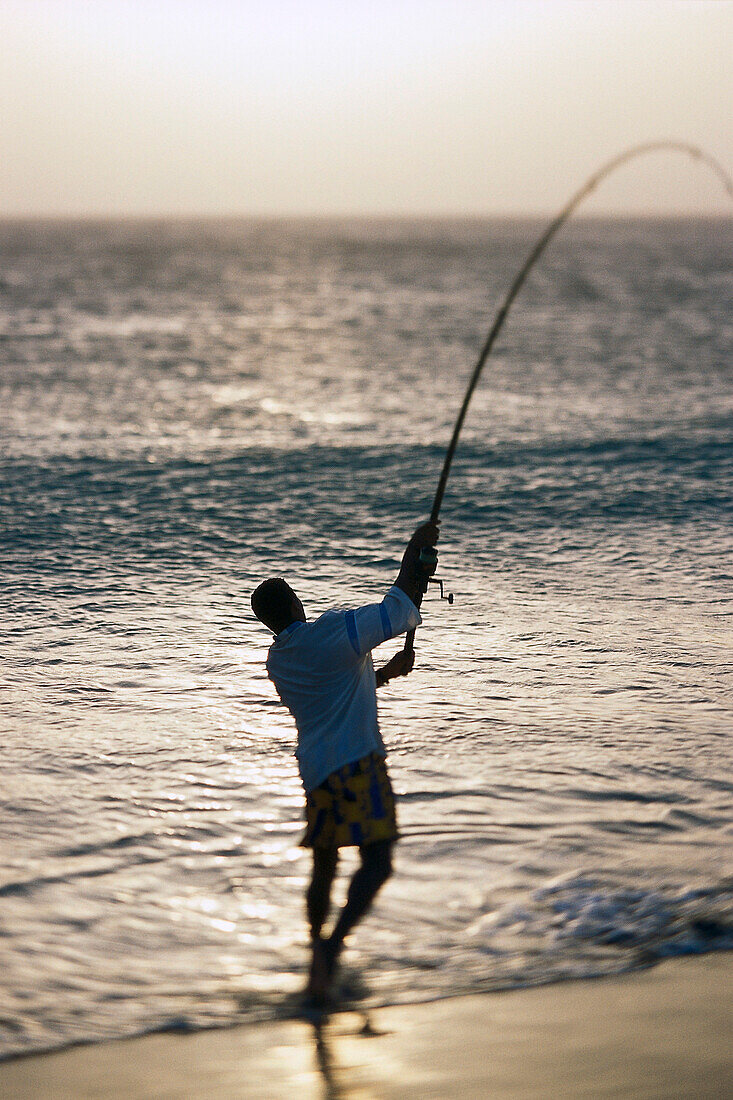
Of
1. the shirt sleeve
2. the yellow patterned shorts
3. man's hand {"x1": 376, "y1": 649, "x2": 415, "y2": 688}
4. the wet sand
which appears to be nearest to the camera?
the wet sand

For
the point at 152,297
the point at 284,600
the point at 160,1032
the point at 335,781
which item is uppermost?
the point at 152,297

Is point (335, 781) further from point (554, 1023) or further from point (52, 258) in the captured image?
point (52, 258)

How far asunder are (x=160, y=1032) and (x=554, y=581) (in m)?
4.94

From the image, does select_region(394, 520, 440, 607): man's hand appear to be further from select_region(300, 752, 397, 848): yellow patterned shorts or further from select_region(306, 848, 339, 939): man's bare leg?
select_region(306, 848, 339, 939): man's bare leg

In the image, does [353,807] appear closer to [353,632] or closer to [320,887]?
[320,887]

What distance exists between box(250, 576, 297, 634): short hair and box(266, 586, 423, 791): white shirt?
0.13 feet

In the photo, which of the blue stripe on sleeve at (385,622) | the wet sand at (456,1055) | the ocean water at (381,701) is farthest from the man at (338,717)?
the wet sand at (456,1055)

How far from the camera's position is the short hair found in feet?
12.0

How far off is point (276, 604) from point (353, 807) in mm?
660

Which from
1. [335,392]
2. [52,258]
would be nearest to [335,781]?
[335,392]

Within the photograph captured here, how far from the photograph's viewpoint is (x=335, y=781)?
3.72m

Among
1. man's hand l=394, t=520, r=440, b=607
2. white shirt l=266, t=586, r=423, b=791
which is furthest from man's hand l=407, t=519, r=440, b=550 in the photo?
white shirt l=266, t=586, r=423, b=791

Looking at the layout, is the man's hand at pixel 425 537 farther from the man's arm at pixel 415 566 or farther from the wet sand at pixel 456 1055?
the wet sand at pixel 456 1055

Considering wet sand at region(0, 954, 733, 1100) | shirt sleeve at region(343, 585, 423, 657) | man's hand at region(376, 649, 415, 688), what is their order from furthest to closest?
man's hand at region(376, 649, 415, 688) < shirt sleeve at region(343, 585, 423, 657) < wet sand at region(0, 954, 733, 1100)
